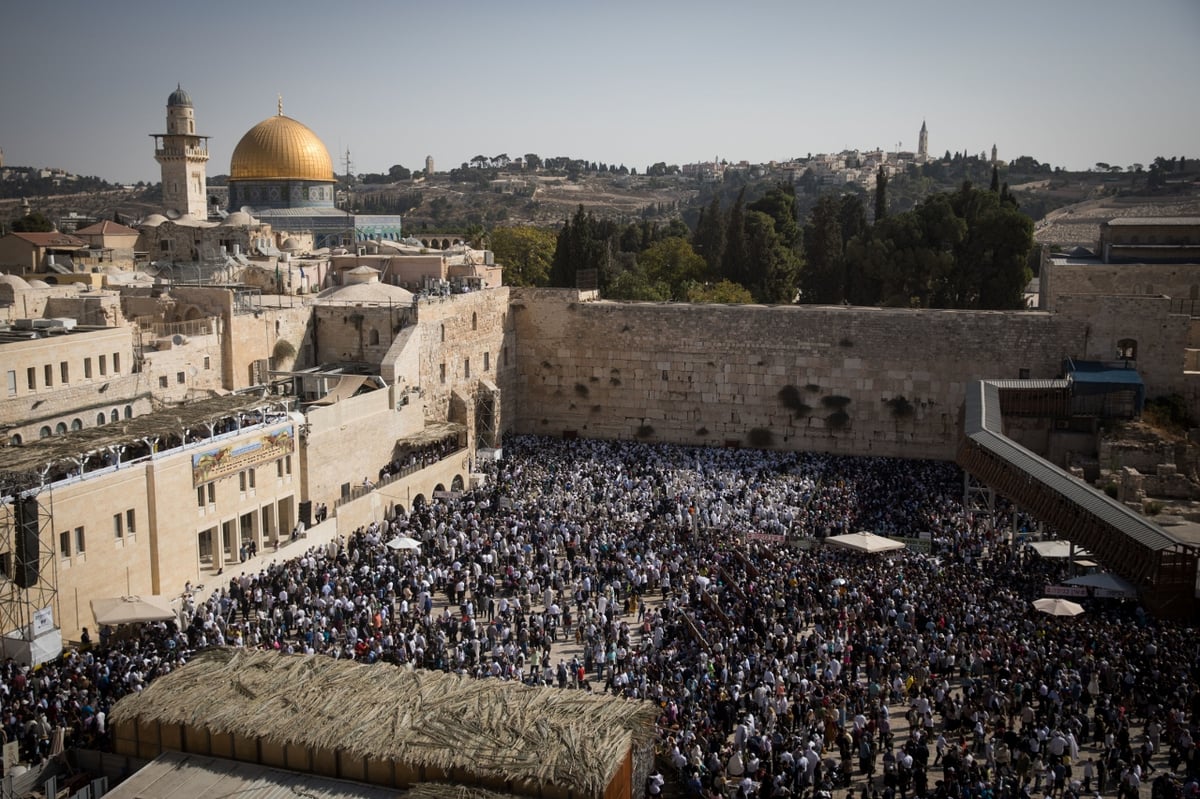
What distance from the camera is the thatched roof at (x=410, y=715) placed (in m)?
11.2

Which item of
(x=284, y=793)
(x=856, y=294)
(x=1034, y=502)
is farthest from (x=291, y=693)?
(x=856, y=294)

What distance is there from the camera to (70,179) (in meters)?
126

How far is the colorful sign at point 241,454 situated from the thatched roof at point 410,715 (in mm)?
6905

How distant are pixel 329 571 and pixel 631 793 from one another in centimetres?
887

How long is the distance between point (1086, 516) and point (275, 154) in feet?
129

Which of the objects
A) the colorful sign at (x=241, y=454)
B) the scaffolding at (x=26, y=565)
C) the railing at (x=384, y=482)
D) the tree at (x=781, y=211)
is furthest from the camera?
the tree at (x=781, y=211)

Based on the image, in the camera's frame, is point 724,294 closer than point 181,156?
Yes

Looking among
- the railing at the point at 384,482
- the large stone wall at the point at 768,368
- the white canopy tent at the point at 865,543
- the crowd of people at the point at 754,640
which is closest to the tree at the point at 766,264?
the large stone wall at the point at 768,368

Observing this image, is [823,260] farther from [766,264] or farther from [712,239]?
[712,239]

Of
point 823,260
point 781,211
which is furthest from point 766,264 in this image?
point 781,211

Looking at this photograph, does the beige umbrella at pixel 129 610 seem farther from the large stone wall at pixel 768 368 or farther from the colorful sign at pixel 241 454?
the large stone wall at pixel 768 368

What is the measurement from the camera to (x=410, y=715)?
12008 mm

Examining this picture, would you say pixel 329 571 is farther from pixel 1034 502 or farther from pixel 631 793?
pixel 1034 502

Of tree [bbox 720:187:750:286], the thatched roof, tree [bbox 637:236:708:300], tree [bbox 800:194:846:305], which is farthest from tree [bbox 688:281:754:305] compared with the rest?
the thatched roof
